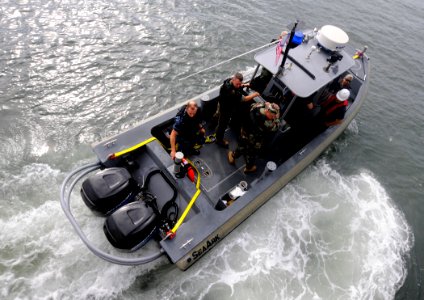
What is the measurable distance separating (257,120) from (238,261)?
2.69m

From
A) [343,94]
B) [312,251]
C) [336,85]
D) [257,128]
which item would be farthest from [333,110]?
[312,251]

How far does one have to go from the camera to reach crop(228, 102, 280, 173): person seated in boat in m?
4.61

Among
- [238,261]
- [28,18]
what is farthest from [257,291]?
[28,18]

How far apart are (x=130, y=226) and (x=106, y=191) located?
676 millimetres

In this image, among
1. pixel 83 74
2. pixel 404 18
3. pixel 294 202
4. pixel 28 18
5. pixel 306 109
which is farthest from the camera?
pixel 404 18

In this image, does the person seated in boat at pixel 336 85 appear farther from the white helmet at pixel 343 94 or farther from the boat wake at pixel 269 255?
the boat wake at pixel 269 255

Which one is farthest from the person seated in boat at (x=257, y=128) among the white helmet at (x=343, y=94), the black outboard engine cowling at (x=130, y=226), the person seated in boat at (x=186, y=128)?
the black outboard engine cowling at (x=130, y=226)

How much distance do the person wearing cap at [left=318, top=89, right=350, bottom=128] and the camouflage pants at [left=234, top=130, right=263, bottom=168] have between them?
2023 mm

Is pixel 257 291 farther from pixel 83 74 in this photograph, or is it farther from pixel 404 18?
pixel 404 18

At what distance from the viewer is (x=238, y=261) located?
17.5 feet

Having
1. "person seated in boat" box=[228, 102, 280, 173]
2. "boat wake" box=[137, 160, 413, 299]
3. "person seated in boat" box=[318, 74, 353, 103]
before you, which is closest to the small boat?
"person seated in boat" box=[318, 74, 353, 103]

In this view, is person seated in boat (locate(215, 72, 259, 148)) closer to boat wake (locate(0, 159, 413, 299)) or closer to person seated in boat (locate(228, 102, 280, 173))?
person seated in boat (locate(228, 102, 280, 173))

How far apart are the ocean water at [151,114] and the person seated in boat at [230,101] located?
201cm

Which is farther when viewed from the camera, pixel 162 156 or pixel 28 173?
pixel 28 173
